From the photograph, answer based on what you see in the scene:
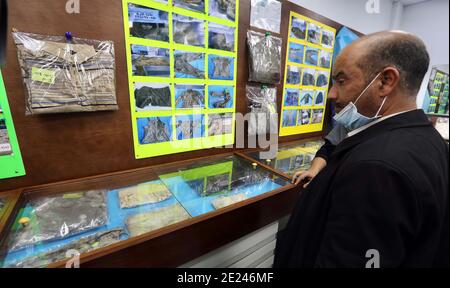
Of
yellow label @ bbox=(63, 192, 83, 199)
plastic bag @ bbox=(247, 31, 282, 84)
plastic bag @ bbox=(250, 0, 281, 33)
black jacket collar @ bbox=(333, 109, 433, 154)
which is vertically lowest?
yellow label @ bbox=(63, 192, 83, 199)

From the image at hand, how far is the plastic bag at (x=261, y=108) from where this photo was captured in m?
1.51

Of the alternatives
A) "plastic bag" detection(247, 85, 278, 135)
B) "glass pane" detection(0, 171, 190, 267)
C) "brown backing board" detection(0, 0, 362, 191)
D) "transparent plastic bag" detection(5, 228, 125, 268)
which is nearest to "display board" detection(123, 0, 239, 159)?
"brown backing board" detection(0, 0, 362, 191)

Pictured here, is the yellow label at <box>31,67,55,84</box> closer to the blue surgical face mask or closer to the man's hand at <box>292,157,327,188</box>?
the blue surgical face mask

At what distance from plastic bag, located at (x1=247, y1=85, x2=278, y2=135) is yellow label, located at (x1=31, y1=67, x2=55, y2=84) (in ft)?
3.53

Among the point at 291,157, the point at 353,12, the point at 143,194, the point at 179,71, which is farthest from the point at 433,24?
the point at 143,194

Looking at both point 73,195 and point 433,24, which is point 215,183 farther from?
point 433,24

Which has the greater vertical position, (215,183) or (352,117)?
(352,117)

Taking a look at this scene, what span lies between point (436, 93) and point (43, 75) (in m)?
3.01

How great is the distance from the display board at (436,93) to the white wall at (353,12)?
2.73 ft

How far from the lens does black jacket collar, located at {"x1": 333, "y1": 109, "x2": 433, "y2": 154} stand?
564 millimetres

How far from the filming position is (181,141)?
1285 millimetres

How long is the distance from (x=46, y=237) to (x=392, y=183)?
3.58 ft

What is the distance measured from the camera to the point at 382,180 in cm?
49

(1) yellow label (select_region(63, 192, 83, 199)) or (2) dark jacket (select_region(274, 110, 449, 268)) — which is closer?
(2) dark jacket (select_region(274, 110, 449, 268))
